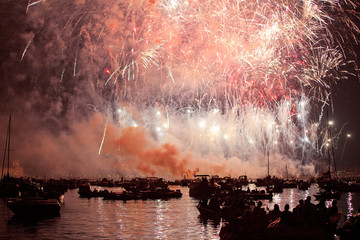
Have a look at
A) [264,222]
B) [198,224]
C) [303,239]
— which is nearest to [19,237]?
[198,224]

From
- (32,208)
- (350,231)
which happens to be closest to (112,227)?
(32,208)

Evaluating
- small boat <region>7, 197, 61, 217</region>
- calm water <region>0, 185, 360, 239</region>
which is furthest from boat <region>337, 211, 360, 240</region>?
small boat <region>7, 197, 61, 217</region>

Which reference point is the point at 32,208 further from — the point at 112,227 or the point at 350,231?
the point at 350,231

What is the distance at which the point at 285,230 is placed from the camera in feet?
52.7

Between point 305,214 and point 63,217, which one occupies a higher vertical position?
point 305,214

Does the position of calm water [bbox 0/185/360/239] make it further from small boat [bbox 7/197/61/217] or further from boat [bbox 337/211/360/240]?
boat [bbox 337/211/360/240]

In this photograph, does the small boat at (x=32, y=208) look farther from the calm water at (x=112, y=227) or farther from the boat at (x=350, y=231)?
the boat at (x=350, y=231)

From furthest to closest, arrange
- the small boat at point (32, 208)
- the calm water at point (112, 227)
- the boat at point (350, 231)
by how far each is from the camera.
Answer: the small boat at point (32, 208) → the calm water at point (112, 227) → the boat at point (350, 231)

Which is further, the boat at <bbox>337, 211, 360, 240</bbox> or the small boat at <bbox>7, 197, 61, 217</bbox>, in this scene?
the small boat at <bbox>7, 197, 61, 217</bbox>

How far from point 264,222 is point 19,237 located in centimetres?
1396

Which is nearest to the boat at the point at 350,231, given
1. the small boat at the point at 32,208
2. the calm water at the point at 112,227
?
the calm water at the point at 112,227

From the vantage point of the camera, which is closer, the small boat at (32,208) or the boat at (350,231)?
the boat at (350,231)

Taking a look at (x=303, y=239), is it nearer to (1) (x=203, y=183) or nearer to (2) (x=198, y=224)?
(2) (x=198, y=224)

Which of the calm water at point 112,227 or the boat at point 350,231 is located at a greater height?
the boat at point 350,231
